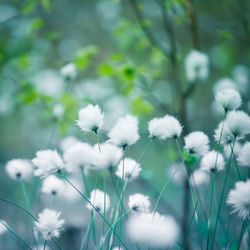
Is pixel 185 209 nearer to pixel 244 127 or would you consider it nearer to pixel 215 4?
pixel 244 127

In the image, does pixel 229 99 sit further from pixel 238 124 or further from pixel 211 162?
pixel 211 162

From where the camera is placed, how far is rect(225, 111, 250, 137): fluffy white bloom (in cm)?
56

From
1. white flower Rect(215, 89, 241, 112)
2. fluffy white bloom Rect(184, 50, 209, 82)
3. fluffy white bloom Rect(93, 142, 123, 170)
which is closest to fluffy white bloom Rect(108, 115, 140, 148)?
fluffy white bloom Rect(93, 142, 123, 170)

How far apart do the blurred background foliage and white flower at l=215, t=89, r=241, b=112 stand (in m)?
0.51

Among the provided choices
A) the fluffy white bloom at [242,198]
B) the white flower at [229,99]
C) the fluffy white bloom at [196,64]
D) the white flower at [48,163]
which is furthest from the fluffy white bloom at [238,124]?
the fluffy white bloom at [196,64]

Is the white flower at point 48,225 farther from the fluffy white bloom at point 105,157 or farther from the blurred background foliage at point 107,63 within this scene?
the blurred background foliage at point 107,63

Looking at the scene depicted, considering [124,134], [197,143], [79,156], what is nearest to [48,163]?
[79,156]

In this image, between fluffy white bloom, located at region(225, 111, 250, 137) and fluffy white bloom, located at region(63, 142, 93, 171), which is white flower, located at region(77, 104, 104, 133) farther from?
fluffy white bloom, located at region(225, 111, 250, 137)

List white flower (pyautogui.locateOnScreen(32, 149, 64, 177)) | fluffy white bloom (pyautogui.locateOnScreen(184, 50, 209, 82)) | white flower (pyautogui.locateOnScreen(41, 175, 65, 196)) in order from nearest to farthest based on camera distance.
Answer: white flower (pyautogui.locateOnScreen(32, 149, 64, 177))
white flower (pyautogui.locateOnScreen(41, 175, 65, 196))
fluffy white bloom (pyautogui.locateOnScreen(184, 50, 209, 82))

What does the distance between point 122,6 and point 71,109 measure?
1.69 metres

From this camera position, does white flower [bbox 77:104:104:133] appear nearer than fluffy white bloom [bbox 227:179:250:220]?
No

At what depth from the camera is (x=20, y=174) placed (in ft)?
2.55

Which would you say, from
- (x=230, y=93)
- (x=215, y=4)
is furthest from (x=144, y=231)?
(x=215, y=4)

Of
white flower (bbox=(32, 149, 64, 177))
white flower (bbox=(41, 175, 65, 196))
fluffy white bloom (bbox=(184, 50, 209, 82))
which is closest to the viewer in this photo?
white flower (bbox=(32, 149, 64, 177))
